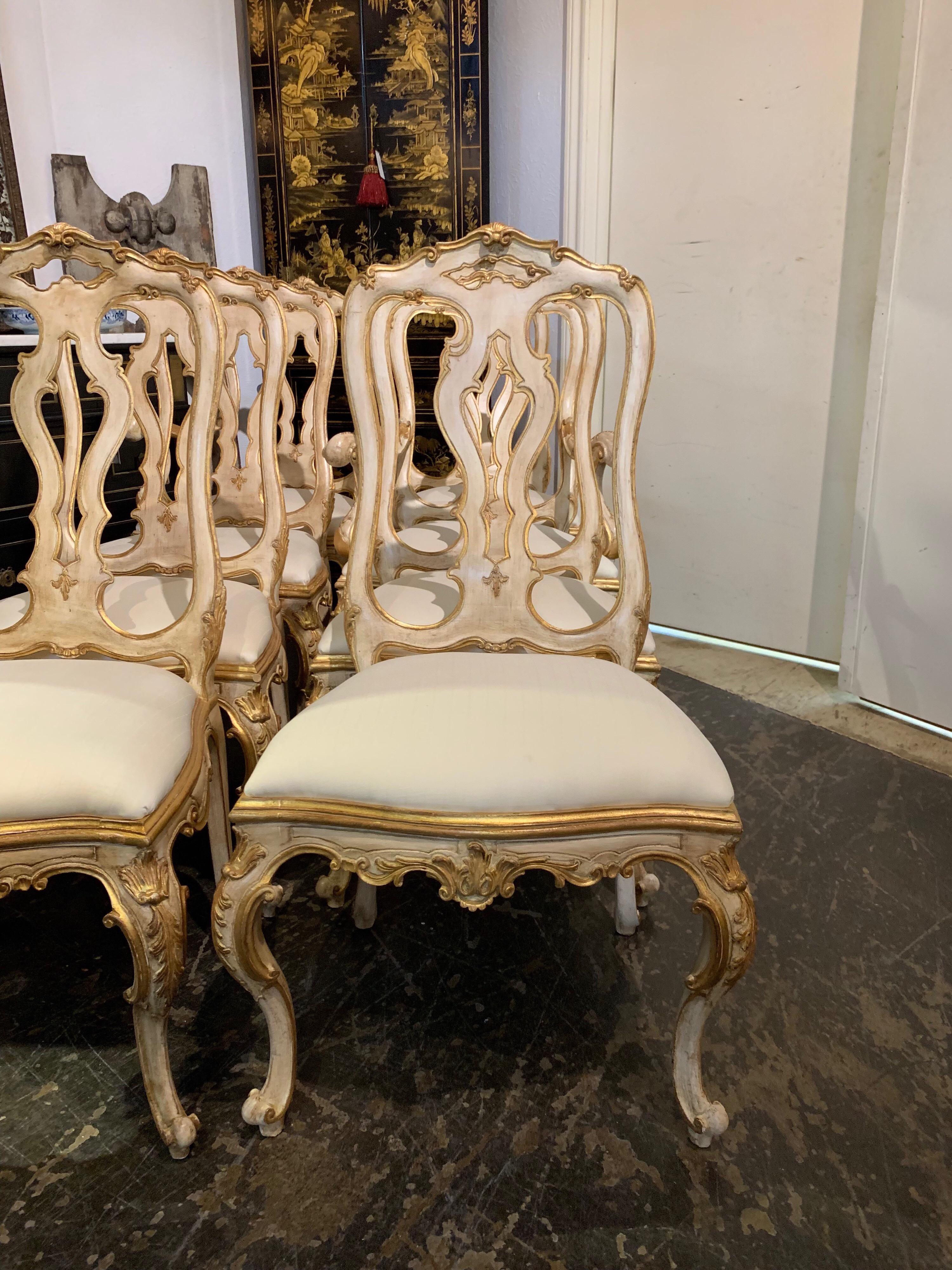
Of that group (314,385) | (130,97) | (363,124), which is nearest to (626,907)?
(314,385)

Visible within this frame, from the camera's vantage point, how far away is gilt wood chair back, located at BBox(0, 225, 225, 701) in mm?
1174

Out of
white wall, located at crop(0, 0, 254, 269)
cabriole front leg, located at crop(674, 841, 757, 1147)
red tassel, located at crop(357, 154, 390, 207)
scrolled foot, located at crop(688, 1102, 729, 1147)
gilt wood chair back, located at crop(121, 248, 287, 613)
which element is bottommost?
scrolled foot, located at crop(688, 1102, 729, 1147)

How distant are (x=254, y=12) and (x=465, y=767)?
3.75 metres

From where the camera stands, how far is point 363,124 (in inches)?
132

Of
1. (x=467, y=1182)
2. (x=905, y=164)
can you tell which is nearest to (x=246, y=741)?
(x=467, y=1182)

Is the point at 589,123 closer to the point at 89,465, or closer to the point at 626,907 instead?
the point at 89,465

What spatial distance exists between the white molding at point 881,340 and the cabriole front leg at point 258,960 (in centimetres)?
213

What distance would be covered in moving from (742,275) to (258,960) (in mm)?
2621

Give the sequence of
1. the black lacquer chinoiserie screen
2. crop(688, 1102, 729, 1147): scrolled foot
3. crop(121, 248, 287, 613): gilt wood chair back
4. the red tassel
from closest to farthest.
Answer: crop(688, 1102, 729, 1147): scrolled foot, crop(121, 248, 287, 613): gilt wood chair back, the black lacquer chinoiserie screen, the red tassel

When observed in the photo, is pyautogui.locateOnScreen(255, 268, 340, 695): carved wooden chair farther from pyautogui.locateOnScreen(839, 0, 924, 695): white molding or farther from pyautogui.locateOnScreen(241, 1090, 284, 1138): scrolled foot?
pyautogui.locateOnScreen(839, 0, 924, 695): white molding

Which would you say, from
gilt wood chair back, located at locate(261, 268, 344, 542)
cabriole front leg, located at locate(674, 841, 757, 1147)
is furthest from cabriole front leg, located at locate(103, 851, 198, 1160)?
gilt wood chair back, located at locate(261, 268, 344, 542)

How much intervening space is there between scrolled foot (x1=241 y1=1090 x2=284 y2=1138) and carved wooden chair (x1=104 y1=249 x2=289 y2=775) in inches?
21.2

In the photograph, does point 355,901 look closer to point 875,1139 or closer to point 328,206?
point 875,1139

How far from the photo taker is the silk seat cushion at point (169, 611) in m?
1.36
